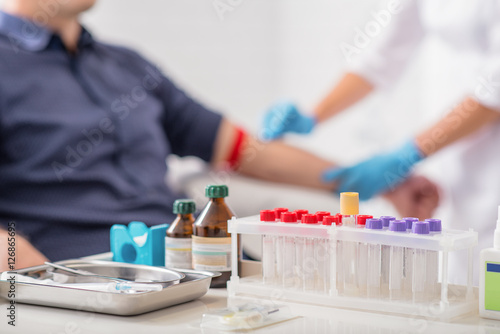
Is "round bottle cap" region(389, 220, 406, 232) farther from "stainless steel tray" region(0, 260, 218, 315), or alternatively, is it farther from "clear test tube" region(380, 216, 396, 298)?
"stainless steel tray" region(0, 260, 218, 315)

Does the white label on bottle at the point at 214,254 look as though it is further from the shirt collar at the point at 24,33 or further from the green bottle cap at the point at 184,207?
the shirt collar at the point at 24,33

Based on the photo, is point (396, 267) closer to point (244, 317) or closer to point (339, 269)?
point (339, 269)

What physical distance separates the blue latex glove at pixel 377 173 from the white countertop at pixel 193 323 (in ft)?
4.39

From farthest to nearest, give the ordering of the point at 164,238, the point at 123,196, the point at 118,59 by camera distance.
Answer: the point at 118,59, the point at 123,196, the point at 164,238

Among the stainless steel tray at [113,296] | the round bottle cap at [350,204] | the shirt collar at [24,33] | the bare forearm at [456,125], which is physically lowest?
the stainless steel tray at [113,296]

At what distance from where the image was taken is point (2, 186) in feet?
5.10

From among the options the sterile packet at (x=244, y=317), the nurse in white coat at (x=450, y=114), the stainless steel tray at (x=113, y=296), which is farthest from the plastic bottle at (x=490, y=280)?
the nurse in white coat at (x=450, y=114)

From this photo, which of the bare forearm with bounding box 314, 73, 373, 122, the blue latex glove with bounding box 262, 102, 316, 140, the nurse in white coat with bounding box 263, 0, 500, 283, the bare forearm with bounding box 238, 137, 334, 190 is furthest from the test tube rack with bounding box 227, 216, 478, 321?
the bare forearm with bounding box 314, 73, 373, 122

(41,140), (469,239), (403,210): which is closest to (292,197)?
(403,210)

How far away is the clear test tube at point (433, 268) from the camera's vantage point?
764 mm

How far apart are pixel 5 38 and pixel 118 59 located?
1.06ft

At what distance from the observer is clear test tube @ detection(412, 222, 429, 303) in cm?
76

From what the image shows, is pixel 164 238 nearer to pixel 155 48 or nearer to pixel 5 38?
pixel 5 38

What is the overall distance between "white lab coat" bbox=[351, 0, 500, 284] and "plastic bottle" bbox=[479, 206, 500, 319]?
83 cm
